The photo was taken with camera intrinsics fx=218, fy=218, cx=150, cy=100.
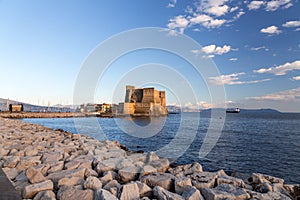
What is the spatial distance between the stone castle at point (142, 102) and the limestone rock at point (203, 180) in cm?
5039

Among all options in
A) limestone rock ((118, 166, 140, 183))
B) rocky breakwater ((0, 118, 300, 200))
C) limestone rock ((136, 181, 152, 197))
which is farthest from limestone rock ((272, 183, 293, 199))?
limestone rock ((118, 166, 140, 183))

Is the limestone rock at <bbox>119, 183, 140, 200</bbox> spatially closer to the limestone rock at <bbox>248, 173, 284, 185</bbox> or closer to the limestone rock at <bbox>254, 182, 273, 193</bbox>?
the limestone rock at <bbox>254, 182, 273, 193</bbox>

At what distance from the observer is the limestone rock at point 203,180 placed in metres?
3.18

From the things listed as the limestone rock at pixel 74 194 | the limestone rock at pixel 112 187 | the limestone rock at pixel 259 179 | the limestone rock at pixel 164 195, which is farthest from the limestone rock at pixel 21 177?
the limestone rock at pixel 259 179

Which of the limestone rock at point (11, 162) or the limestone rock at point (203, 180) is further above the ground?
the limestone rock at point (11, 162)

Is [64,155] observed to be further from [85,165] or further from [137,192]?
[137,192]

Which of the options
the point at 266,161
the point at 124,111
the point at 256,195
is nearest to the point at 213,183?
the point at 256,195

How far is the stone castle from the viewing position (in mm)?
55594

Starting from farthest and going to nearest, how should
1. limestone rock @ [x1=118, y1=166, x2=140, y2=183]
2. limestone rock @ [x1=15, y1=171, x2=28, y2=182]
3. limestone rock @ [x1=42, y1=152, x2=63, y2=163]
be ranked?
1. limestone rock @ [x1=42, y1=152, x2=63, y2=163]
2. limestone rock @ [x1=118, y1=166, x2=140, y2=183]
3. limestone rock @ [x1=15, y1=171, x2=28, y2=182]

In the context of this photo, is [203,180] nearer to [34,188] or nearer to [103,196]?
[103,196]

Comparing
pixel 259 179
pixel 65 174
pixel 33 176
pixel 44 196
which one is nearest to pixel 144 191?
pixel 44 196

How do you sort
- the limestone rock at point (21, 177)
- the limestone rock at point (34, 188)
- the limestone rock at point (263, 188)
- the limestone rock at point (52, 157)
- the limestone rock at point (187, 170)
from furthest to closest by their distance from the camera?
the limestone rock at point (52, 157) → the limestone rock at point (187, 170) → the limestone rock at point (263, 188) → the limestone rock at point (21, 177) → the limestone rock at point (34, 188)

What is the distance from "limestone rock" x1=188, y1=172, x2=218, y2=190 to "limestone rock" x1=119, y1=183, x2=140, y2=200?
3.20 ft

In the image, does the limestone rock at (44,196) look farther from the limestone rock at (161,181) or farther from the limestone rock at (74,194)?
the limestone rock at (161,181)
